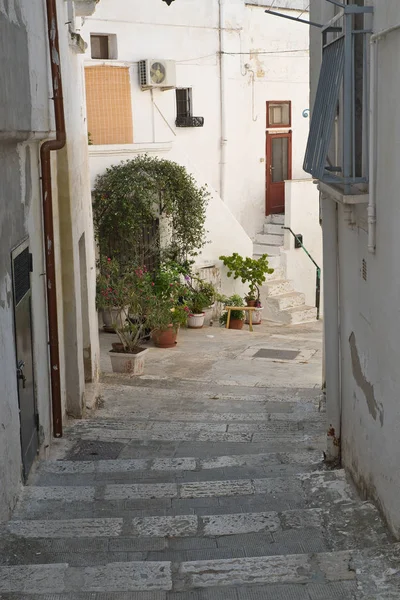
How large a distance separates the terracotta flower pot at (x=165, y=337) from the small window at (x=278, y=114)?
902 cm

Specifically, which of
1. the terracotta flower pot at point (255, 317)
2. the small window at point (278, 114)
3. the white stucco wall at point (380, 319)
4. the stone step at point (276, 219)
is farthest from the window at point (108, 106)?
the white stucco wall at point (380, 319)

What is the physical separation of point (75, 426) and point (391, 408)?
16.3 feet

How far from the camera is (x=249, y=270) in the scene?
64.2 feet

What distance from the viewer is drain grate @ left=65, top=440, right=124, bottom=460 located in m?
8.40

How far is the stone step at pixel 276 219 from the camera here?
22953 millimetres

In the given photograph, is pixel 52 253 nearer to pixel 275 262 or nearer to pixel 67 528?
pixel 67 528

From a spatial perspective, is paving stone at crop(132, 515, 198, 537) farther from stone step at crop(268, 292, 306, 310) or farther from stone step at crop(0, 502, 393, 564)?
stone step at crop(268, 292, 306, 310)

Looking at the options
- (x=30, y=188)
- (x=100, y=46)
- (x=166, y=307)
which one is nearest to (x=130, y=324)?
(x=166, y=307)

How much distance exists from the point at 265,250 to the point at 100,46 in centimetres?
637

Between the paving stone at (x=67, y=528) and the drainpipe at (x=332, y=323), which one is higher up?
the drainpipe at (x=332, y=323)

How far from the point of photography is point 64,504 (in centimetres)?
642

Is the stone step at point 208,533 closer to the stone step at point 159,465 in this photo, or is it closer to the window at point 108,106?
the stone step at point 159,465

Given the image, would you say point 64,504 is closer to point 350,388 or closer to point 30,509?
point 30,509

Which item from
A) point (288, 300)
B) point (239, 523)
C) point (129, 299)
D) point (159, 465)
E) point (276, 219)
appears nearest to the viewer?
point (239, 523)
